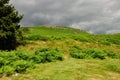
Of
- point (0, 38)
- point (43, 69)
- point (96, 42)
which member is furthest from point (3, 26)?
point (96, 42)

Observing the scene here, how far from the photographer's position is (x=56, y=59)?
27.9 metres

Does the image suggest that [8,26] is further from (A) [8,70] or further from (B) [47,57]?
(A) [8,70]

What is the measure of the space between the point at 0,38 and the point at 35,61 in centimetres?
901

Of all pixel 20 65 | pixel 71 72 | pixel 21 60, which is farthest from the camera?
pixel 21 60

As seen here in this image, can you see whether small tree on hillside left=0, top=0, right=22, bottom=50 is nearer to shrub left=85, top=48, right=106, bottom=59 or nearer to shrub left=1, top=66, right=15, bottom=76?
shrub left=85, top=48, right=106, bottom=59

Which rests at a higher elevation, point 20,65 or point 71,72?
point 20,65

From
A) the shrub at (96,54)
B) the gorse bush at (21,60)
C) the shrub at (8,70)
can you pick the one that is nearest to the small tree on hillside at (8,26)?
the gorse bush at (21,60)

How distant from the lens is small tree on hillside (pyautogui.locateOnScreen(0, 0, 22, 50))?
33094 mm

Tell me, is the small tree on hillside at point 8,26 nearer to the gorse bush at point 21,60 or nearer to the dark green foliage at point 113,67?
the gorse bush at point 21,60

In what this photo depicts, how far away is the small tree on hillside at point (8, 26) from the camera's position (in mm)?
33094

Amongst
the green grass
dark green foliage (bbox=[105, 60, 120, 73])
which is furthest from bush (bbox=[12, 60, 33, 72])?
dark green foliage (bbox=[105, 60, 120, 73])

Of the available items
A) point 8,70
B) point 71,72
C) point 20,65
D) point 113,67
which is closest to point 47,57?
point 20,65

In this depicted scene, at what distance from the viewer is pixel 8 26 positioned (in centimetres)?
3341

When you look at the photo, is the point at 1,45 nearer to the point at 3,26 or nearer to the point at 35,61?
the point at 3,26
